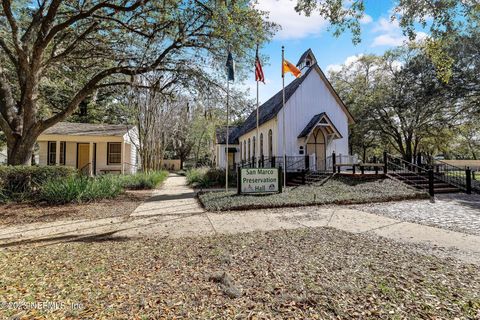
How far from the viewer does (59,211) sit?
8.10 metres

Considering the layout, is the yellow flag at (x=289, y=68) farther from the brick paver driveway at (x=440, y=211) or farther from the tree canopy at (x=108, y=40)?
the brick paver driveway at (x=440, y=211)

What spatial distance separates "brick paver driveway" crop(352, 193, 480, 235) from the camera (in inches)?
242

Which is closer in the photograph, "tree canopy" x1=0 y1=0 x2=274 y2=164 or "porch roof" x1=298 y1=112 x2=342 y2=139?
"tree canopy" x1=0 y1=0 x2=274 y2=164

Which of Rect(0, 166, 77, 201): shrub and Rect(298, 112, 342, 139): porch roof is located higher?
Rect(298, 112, 342, 139): porch roof

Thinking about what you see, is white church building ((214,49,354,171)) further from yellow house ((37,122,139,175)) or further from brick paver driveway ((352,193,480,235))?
yellow house ((37,122,139,175))

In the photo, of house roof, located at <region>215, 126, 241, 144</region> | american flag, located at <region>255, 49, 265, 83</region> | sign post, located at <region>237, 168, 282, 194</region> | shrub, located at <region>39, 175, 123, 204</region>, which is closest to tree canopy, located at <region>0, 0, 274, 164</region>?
american flag, located at <region>255, 49, 265, 83</region>

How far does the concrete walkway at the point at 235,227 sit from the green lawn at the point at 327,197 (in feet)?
1.85

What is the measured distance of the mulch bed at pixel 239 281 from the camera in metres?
2.54

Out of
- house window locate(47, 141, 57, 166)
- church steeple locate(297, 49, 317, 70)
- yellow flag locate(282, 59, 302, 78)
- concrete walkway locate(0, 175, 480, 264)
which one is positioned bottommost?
concrete walkway locate(0, 175, 480, 264)

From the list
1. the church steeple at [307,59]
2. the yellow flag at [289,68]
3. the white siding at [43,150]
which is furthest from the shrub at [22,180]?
the church steeple at [307,59]

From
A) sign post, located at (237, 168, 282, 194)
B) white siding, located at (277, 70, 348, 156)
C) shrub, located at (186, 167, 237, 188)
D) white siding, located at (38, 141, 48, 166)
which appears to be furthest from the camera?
white siding, located at (38, 141, 48, 166)

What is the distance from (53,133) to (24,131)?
922 cm

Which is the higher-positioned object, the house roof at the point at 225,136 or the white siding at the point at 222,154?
the house roof at the point at 225,136

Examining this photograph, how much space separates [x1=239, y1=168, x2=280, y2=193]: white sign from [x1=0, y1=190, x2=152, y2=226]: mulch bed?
13.9 feet
